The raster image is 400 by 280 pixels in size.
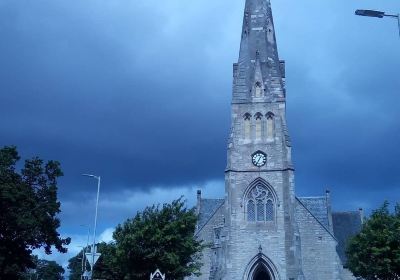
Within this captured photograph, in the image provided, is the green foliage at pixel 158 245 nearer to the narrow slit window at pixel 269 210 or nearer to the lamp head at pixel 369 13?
the narrow slit window at pixel 269 210

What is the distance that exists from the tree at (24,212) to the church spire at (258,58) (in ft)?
59.1

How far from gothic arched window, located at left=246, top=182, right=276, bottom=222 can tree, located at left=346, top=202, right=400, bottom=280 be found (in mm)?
7435

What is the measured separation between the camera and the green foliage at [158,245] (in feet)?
94.9

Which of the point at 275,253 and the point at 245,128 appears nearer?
the point at 275,253

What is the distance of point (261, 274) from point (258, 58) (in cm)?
1947

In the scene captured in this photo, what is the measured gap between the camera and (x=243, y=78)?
4519cm

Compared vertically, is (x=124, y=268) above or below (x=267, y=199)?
below

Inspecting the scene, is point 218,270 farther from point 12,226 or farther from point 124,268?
point 12,226

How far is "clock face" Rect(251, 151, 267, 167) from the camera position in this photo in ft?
139

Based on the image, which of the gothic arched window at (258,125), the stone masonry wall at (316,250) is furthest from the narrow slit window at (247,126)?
the stone masonry wall at (316,250)

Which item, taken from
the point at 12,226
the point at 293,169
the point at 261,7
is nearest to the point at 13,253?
the point at 12,226

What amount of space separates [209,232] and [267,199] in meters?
9.10

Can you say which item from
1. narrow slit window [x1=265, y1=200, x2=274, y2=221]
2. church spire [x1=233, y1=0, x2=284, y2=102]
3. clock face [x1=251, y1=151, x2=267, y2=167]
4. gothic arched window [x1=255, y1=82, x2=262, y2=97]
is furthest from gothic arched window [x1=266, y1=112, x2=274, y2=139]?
narrow slit window [x1=265, y1=200, x2=274, y2=221]

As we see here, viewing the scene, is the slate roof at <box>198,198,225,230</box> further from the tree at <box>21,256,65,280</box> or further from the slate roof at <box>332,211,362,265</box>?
the tree at <box>21,256,65,280</box>
